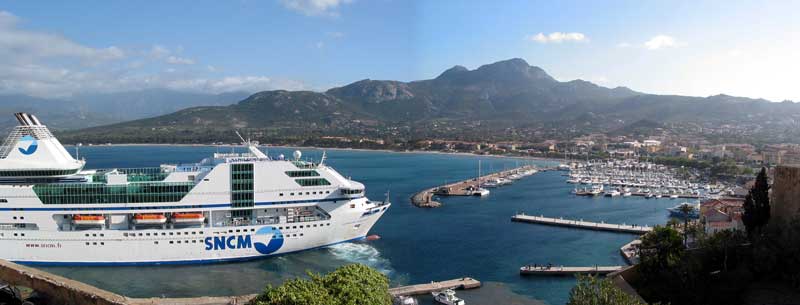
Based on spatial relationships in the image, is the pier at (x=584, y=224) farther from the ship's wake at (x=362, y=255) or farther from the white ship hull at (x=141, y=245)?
the white ship hull at (x=141, y=245)

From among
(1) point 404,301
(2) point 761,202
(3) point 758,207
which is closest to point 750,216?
(3) point 758,207

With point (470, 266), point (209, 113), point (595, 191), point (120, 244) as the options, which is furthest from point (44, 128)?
point (209, 113)

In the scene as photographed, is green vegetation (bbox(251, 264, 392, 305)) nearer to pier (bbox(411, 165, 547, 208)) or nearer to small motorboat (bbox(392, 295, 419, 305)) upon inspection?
small motorboat (bbox(392, 295, 419, 305))

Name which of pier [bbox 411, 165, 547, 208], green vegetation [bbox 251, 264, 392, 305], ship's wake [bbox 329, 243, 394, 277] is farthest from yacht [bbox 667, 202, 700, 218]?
green vegetation [bbox 251, 264, 392, 305]

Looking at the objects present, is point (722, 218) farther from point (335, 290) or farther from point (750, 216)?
point (335, 290)

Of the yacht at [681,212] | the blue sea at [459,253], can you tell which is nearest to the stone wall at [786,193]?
the blue sea at [459,253]
